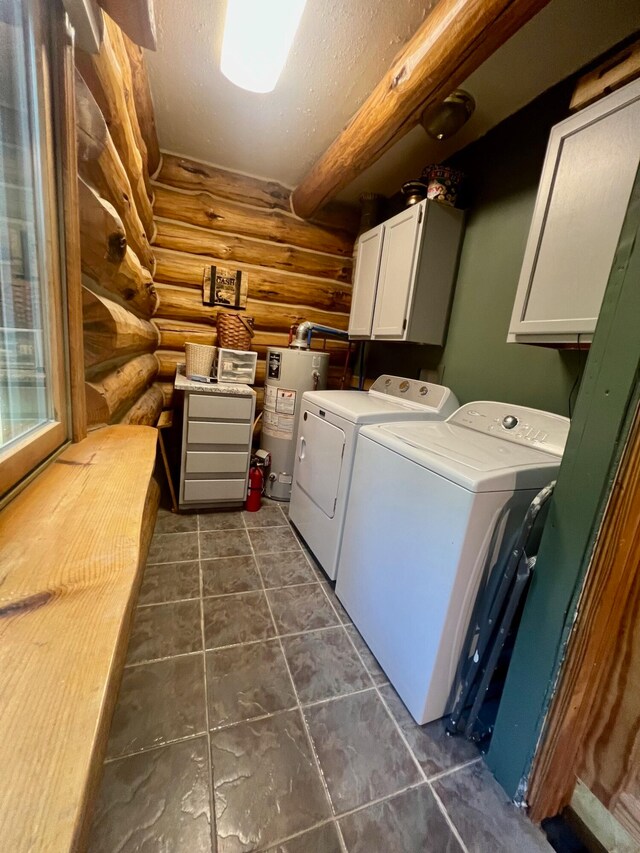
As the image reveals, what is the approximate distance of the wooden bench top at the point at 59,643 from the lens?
0.31 meters

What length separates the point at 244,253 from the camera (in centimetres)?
291

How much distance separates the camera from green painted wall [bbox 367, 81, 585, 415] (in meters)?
1.67

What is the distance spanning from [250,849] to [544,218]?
7.33 ft

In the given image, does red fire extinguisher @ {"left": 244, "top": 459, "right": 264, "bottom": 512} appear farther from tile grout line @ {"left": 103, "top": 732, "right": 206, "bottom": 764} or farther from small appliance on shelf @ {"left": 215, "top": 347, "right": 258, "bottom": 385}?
tile grout line @ {"left": 103, "top": 732, "right": 206, "bottom": 764}

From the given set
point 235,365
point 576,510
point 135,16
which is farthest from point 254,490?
point 135,16

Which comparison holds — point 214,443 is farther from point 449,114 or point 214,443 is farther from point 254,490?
point 449,114

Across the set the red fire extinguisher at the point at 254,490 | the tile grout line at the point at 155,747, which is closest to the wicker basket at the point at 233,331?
the red fire extinguisher at the point at 254,490

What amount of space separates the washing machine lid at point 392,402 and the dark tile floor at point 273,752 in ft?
3.22

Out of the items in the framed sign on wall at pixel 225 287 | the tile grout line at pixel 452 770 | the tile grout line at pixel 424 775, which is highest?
the framed sign on wall at pixel 225 287

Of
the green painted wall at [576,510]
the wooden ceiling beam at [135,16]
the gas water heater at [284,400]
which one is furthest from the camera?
the gas water heater at [284,400]

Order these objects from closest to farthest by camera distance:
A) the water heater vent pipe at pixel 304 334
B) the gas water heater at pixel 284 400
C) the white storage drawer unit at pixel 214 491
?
the white storage drawer unit at pixel 214 491 < the gas water heater at pixel 284 400 < the water heater vent pipe at pixel 304 334

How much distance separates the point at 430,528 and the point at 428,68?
180 centimetres

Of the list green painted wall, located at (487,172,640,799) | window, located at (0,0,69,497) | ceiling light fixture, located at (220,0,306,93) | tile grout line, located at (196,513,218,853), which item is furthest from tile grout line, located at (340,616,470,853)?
ceiling light fixture, located at (220,0,306,93)

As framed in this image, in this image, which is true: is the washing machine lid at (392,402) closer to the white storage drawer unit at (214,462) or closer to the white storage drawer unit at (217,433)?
the white storage drawer unit at (217,433)
